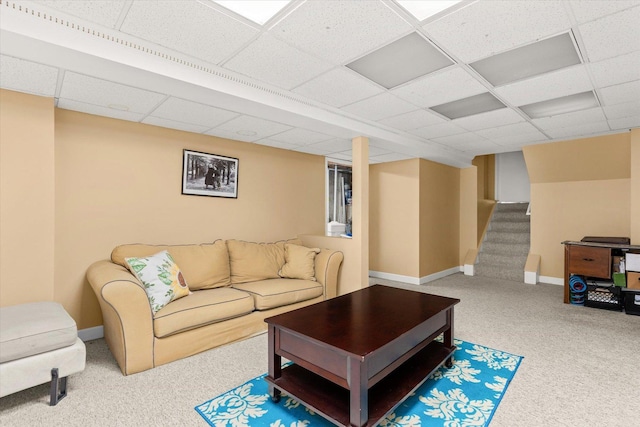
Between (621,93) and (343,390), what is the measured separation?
3.62 m

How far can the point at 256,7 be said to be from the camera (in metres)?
1.82

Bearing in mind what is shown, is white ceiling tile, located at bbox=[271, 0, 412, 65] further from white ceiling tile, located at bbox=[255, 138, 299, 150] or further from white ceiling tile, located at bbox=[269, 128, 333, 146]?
white ceiling tile, located at bbox=[255, 138, 299, 150]

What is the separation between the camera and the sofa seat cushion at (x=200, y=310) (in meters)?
2.53

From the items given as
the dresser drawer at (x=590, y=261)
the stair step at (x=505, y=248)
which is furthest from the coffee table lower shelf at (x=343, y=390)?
the stair step at (x=505, y=248)

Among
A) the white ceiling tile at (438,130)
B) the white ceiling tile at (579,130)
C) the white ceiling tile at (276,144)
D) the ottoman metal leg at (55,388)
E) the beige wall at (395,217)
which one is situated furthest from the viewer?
the beige wall at (395,217)

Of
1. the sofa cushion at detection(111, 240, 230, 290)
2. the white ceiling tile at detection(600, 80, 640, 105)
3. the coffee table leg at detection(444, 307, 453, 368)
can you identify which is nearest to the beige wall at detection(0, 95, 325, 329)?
the sofa cushion at detection(111, 240, 230, 290)

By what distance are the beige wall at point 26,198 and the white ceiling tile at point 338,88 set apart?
2.18 m

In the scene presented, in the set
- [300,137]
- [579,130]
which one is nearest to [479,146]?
[579,130]

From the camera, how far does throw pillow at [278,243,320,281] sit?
388cm

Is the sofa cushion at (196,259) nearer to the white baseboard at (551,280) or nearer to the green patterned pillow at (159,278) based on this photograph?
the green patterned pillow at (159,278)

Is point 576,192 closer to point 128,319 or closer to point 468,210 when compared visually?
point 468,210

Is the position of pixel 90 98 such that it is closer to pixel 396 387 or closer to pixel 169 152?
pixel 169 152

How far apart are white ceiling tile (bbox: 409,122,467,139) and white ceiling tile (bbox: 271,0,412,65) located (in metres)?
2.15

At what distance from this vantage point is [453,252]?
645cm
